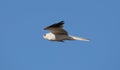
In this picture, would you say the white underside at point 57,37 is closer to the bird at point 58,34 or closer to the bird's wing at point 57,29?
the bird at point 58,34

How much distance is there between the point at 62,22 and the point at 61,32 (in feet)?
5.74

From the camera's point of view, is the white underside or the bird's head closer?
the white underside

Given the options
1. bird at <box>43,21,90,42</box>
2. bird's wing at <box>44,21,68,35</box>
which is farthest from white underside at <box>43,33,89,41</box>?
bird's wing at <box>44,21,68,35</box>

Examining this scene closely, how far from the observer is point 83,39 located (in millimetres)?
27266

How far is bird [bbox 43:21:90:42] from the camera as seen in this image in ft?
88.9

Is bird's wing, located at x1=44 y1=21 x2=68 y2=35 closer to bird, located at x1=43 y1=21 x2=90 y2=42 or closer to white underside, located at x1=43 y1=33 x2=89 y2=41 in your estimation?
bird, located at x1=43 y1=21 x2=90 y2=42

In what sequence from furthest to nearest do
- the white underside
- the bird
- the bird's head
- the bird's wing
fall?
the bird's head, the white underside, the bird, the bird's wing

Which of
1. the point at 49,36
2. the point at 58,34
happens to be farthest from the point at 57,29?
the point at 49,36

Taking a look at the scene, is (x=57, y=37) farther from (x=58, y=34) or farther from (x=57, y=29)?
(x=57, y=29)

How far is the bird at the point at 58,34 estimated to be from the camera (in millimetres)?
27091

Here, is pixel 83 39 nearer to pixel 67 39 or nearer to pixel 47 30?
pixel 67 39

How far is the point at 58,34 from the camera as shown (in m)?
28.2

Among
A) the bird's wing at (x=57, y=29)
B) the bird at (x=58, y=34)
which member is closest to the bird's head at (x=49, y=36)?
the bird at (x=58, y=34)

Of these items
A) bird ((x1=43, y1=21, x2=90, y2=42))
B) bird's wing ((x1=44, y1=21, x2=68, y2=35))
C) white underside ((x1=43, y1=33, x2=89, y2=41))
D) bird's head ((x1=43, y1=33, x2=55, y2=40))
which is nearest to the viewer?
bird's wing ((x1=44, y1=21, x2=68, y2=35))
